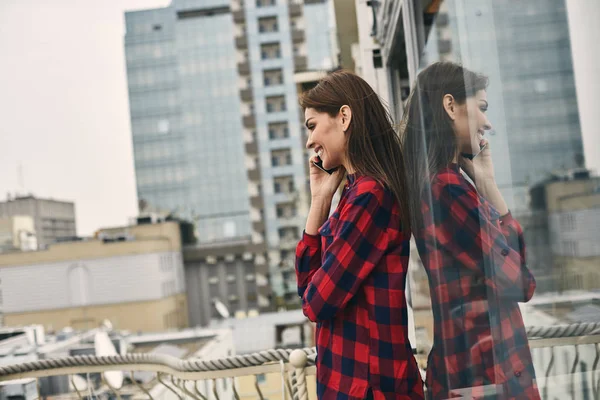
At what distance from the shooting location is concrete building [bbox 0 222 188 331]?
105ft

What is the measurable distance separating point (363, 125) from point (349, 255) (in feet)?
0.70

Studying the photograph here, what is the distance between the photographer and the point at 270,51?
33.8m

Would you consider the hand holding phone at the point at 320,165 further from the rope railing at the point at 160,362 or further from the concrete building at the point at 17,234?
the concrete building at the point at 17,234

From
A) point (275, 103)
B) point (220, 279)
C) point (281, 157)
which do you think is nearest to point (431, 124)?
point (281, 157)

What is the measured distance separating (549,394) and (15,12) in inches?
1724

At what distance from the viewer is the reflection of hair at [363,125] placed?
3.17 feet

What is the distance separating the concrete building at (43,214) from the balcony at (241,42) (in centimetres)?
1467

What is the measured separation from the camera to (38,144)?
4325 cm

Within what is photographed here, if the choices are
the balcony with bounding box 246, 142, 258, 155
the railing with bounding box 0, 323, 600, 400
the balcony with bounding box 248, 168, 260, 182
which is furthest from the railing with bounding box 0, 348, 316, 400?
the balcony with bounding box 246, 142, 258, 155

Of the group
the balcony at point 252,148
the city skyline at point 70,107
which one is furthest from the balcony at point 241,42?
the city skyline at point 70,107

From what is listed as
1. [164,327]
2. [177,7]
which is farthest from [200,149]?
[164,327]

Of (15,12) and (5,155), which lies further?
(5,155)

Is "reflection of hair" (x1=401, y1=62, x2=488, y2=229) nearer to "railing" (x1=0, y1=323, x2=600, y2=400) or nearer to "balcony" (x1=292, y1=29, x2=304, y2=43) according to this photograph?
"railing" (x1=0, y1=323, x2=600, y2=400)

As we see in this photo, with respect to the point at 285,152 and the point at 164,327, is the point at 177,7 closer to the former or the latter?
the point at 285,152
